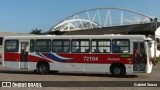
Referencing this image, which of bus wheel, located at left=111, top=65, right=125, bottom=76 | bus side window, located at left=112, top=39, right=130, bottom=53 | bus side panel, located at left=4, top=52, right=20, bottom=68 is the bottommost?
bus wheel, located at left=111, top=65, right=125, bottom=76

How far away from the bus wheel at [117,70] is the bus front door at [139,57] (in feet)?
2.46

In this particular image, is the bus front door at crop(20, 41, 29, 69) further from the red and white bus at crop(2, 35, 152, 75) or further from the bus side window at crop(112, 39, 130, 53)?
the bus side window at crop(112, 39, 130, 53)

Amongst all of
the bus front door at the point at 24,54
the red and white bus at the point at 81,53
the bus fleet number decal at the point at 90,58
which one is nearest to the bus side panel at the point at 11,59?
the red and white bus at the point at 81,53

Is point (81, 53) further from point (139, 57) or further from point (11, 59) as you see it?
point (11, 59)

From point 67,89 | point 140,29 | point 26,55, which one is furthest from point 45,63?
point 140,29

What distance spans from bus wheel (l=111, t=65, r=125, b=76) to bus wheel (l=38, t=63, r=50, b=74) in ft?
14.1

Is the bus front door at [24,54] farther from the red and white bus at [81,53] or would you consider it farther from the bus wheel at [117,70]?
the bus wheel at [117,70]

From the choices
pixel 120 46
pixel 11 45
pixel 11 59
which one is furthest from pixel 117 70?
pixel 11 45

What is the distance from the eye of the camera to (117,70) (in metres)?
24.4

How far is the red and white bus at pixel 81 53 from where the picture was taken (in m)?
23.9

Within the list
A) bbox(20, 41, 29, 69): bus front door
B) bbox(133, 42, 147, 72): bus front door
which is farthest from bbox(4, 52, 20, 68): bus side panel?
bbox(133, 42, 147, 72): bus front door

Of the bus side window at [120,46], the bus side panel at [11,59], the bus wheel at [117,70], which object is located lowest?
the bus wheel at [117,70]

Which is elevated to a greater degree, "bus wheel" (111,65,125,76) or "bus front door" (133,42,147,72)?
"bus front door" (133,42,147,72)

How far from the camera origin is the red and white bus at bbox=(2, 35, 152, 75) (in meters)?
23.9
